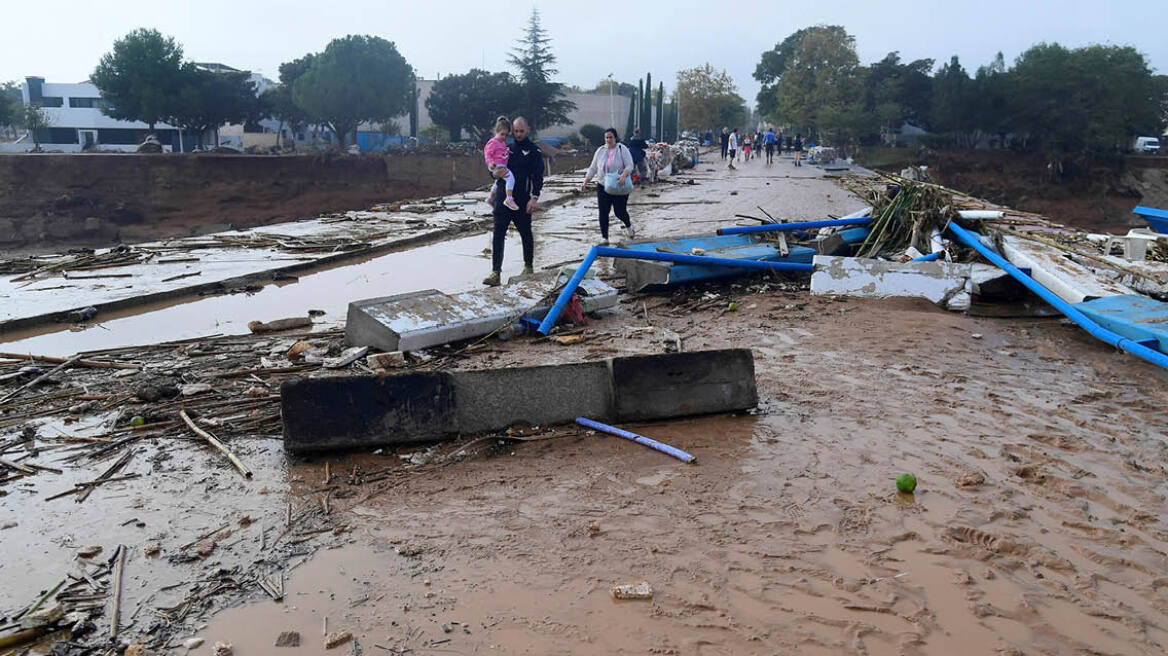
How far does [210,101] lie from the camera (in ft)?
166

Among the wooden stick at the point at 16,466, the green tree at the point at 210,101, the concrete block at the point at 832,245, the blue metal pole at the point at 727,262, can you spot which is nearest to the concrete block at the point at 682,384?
the blue metal pole at the point at 727,262

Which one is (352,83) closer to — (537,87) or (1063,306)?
(537,87)

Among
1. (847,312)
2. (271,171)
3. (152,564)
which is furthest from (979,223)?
(271,171)

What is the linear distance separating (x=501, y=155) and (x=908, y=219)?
5266 millimetres

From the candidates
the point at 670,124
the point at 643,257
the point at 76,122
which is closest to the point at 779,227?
the point at 643,257

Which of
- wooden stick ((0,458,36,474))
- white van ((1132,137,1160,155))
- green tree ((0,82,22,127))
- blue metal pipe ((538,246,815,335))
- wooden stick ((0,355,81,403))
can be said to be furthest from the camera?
white van ((1132,137,1160,155))

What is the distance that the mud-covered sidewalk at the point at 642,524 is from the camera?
270 centimetres

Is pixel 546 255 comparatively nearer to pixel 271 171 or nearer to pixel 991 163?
pixel 271 171

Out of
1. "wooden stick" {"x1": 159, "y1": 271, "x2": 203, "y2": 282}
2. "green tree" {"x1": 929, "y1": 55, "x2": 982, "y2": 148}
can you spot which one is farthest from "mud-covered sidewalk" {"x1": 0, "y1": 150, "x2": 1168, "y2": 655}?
"green tree" {"x1": 929, "y1": 55, "x2": 982, "y2": 148}

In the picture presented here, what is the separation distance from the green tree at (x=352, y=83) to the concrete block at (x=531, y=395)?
5291 cm

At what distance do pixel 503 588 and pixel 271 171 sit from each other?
3853cm

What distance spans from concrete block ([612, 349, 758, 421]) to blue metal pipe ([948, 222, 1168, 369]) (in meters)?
3.17

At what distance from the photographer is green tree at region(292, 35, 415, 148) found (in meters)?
53.0

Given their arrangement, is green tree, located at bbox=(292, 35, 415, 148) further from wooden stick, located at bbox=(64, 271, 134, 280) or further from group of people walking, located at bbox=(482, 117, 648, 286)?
group of people walking, located at bbox=(482, 117, 648, 286)
